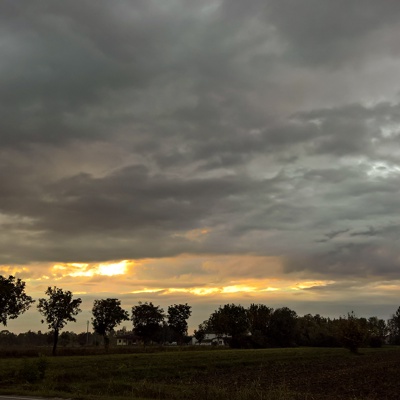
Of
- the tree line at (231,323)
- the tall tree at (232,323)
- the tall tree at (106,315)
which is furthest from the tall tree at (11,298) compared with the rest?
the tall tree at (232,323)

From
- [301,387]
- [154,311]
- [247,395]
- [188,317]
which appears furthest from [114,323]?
[247,395]

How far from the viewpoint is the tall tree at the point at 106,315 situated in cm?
12119

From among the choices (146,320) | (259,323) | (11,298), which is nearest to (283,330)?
(259,323)

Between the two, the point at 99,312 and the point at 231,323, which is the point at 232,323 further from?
the point at 99,312

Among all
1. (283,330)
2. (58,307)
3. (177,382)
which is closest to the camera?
(177,382)

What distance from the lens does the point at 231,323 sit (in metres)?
157

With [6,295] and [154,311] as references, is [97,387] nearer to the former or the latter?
[6,295]

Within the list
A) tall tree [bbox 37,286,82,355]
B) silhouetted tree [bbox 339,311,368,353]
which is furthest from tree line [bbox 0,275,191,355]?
silhouetted tree [bbox 339,311,368,353]

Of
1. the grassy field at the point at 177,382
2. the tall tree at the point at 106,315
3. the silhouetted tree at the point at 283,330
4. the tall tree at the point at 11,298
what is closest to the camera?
the grassy field at the point at 177,382

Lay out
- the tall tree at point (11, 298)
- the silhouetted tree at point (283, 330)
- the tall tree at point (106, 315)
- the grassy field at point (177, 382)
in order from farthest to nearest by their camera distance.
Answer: the silhouetted tree at point (283, 330), the tall tree at point (106, 315), the tall tree at point (11, 298), the grassy field at point (177, 382)

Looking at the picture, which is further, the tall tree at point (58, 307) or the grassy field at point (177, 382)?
the tall tree at point (58, 307)

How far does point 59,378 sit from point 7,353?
121ft

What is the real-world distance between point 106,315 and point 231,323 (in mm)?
51330

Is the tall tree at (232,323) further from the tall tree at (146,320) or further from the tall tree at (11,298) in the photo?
the tall tree at (11,298)
